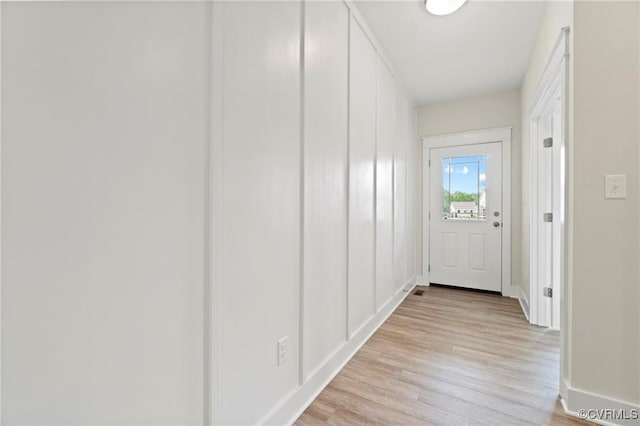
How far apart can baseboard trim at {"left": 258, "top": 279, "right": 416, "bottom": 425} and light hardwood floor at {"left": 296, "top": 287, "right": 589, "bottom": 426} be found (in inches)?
1.5

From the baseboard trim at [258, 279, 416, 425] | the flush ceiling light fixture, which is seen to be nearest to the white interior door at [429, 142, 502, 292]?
the baseboard trim at [258, 279, 416, 425]

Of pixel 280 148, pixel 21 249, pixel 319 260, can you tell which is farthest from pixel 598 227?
pixel 21 249

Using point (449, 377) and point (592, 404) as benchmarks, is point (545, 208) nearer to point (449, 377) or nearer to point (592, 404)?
point (592, 404)

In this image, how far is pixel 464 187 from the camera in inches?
159

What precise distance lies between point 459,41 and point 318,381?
9.92ft

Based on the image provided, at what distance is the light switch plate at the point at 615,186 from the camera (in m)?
1.48

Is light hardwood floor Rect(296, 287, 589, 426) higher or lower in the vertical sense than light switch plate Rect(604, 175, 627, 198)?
lower

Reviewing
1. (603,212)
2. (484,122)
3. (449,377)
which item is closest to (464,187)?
(484,122)

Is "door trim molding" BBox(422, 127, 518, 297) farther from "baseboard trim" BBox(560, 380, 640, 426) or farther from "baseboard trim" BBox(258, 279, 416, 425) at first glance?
"baseboard trim" BBox(560, 380, 640, 426)

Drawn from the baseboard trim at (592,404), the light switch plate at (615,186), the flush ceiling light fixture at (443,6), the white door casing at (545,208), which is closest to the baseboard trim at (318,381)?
the baseboard trim at (592,404)

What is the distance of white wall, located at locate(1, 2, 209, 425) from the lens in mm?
624

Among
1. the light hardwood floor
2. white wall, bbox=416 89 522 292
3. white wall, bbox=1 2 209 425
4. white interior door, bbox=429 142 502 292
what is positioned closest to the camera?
white wall, bbox=1 2 209 425

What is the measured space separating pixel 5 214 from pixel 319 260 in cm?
133

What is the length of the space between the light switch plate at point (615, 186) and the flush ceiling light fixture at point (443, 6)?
1.53m
